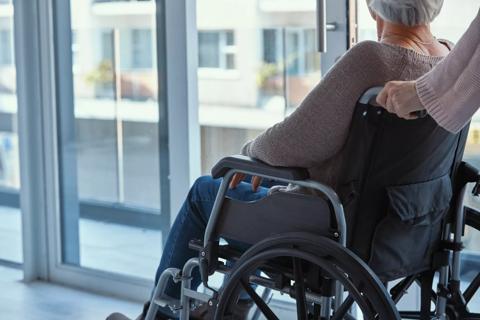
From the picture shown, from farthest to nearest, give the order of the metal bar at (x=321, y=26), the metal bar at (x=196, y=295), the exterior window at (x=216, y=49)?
the exterior window at (x=216, y=49) < the metal bar at (x=321, y=26) < the metal bar at (x=196, y=295)

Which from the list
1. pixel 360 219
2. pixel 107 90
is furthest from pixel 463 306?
pixel 107 90

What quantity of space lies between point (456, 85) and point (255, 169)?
523 mm

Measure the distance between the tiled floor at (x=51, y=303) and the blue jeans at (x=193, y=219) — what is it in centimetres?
92

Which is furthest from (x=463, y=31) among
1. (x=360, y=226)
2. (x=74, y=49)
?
(x=74, y=49)

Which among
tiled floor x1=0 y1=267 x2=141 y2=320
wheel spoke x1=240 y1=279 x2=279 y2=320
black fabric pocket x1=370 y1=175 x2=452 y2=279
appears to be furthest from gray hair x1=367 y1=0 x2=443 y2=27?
tiled floor x1=0 y1=267 x2=141 y2=320

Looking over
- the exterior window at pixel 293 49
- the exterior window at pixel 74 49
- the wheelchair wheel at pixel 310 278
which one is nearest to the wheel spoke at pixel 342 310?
the wheelchair wheel at pixel 310 278

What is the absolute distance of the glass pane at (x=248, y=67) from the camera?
3.33 metres

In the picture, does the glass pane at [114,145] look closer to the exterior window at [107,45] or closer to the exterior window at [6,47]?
the exterior window at [107,45]

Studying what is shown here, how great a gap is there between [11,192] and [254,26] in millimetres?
1596

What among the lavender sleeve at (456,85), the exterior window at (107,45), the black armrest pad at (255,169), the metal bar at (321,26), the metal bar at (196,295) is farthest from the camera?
the exterior window at (107,45)

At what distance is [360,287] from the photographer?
80.0 inches

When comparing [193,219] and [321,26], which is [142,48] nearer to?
[321,26]

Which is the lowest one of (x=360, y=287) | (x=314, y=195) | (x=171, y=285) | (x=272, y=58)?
(x=171, y=285)

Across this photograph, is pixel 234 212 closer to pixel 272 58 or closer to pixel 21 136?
pixel 272 58
